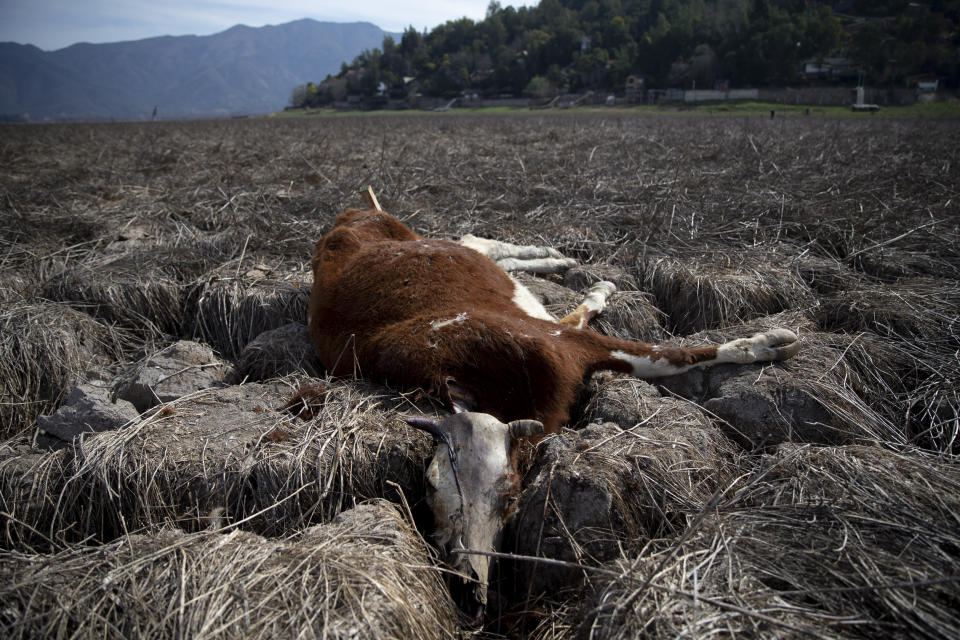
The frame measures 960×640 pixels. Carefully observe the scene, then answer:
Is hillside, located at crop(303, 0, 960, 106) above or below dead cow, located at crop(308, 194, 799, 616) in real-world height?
above

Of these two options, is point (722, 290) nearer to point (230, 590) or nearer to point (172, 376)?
point (230, 590)

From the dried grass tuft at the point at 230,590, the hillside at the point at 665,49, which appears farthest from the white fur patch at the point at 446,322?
the hillside at the point at 665,49

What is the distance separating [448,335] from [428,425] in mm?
509

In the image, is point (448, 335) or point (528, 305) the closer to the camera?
point (448, 335)

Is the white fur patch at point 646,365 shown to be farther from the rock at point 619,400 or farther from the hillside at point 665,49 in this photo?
the hillside at point 665,49

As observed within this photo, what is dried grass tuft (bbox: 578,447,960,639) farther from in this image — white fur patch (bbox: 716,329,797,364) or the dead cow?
white fur patch (bbox: 716,329,797,364)

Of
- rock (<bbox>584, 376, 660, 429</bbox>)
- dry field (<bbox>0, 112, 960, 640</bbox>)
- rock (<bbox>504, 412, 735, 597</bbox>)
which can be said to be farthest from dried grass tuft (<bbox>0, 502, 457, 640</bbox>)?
rock (<bbox>584, 376, 660, 429</bbox>)

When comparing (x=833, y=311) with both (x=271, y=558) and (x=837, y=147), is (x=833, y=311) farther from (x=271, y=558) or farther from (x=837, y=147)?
(x=837, y=147)

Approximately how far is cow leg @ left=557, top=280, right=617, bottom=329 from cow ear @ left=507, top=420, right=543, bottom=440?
48.2 inches

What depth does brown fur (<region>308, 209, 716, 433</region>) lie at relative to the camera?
2.74 meters

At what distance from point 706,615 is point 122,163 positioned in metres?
13.9

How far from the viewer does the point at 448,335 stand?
2.79m

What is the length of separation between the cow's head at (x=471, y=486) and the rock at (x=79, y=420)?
5.97ft

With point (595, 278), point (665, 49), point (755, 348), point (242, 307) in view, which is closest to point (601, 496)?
point (755, 348)
